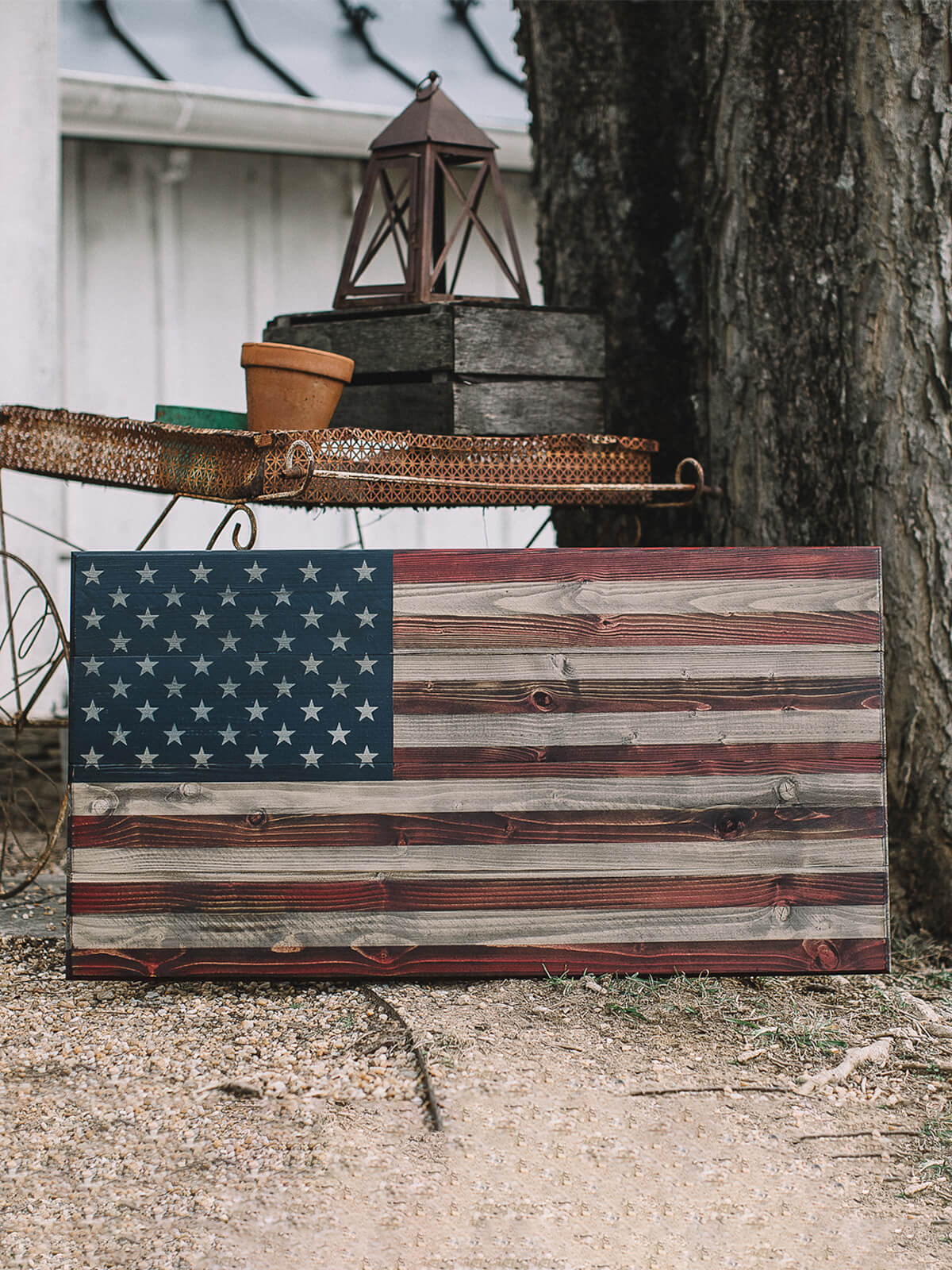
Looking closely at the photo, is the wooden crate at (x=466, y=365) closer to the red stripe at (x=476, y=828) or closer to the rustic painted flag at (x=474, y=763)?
the rustic painted flag at (x=474, y=763)

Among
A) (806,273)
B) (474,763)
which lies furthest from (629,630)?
(806,273)

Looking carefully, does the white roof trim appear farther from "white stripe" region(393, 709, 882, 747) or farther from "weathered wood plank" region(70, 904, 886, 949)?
"weathered wood plank" region(70, 904, 886, 949)

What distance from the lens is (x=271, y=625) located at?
240 cm

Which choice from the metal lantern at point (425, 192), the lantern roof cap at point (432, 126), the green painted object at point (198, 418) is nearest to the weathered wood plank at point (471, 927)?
the green painted object at point (198, 418)

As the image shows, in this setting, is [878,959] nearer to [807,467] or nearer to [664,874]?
[664,874]

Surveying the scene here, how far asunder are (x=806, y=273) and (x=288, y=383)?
4.29 feet

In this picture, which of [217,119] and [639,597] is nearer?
[639,597]

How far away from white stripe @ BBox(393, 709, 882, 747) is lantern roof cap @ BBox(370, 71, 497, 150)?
1450 mm

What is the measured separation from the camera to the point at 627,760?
7.93 ft

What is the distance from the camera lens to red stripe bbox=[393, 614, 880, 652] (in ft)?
7.89

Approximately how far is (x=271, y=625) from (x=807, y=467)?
1401 millimetres

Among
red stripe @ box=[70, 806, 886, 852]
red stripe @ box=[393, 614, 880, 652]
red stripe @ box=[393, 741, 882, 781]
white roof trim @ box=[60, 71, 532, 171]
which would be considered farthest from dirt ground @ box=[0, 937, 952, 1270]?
white roof trim @ box=[60, 71, 532, 171]

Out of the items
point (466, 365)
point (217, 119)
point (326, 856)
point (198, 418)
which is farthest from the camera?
point (217, 119)

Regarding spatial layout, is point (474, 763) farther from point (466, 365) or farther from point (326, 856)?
point (466, 365)
